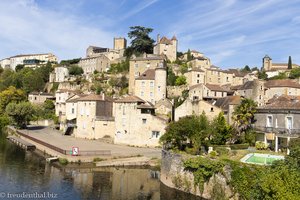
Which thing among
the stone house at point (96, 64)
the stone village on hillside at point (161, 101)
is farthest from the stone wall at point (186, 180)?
the stone house at point (96, 64)

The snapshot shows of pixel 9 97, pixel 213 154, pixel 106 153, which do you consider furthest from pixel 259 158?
pixel 9 97

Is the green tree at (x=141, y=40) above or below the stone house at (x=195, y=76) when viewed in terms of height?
above

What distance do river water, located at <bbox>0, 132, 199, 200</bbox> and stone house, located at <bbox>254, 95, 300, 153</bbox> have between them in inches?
507

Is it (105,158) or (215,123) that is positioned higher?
(215,123)

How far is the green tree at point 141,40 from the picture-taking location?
86.0 metres

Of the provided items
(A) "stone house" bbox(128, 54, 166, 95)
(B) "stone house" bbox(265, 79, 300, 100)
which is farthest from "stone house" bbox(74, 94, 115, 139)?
(B) "stone house" bbox(265, 79, 300, 100)

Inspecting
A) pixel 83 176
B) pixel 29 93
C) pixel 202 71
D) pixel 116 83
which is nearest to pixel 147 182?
pixel 83 176

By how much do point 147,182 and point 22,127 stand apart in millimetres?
45431

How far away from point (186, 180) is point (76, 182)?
10940 mm

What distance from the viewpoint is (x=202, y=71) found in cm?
7031

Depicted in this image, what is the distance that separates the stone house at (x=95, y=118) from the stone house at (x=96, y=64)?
3930 cm

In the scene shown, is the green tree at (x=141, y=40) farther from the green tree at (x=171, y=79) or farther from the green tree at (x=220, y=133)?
the green tree at (x=220, y=133)

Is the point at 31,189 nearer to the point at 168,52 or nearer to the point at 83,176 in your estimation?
the point at 83,176

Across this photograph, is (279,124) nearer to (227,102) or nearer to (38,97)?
(227,102)
